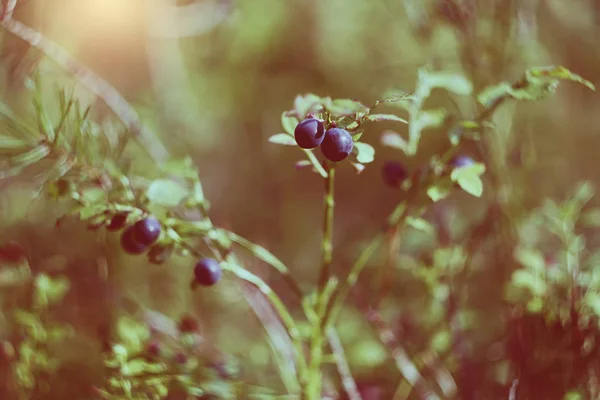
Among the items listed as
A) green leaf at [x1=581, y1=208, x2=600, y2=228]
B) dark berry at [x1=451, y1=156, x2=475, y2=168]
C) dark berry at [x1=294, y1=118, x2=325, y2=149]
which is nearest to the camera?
dark berry at [x1=294, y1=118, x2=325, y2=149]

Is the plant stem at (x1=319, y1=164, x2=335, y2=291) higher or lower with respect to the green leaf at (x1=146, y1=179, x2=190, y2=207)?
higher

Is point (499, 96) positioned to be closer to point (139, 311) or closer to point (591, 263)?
point (591, 263)

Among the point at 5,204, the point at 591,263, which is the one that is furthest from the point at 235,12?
the point at 591,263

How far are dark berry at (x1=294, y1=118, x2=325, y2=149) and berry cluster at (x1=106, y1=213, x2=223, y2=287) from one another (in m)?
0.11

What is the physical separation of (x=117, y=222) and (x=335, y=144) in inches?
6.0

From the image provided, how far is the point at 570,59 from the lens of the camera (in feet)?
2.96

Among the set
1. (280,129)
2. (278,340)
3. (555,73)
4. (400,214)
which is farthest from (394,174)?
(280,129)

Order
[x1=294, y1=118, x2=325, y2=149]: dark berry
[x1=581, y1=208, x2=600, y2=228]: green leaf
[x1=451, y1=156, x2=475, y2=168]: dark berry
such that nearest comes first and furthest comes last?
[x1=294, y1=118, x2=325, y2=149]: dark berry → [x1=451, y1=156, x2=475, y2=168]: dark berry → [x1=581, y1=208, x2=600, y2=228]: green leaf

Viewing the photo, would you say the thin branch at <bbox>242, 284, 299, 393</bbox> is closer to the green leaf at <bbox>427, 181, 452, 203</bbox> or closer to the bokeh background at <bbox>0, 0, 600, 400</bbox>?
the bokeh background at <bbox>0, 0, 600, 400</bbox>

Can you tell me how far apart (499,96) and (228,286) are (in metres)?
→ 0.46

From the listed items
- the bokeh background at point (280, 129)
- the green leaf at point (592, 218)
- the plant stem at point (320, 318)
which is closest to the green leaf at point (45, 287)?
the bokeh background at point (280, 129)

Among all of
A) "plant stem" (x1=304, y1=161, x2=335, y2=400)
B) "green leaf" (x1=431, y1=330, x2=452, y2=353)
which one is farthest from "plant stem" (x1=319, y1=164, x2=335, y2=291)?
"green leaf" (x1=431, y1=330, x2=452, y2=353)

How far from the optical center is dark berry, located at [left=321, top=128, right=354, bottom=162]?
30cm

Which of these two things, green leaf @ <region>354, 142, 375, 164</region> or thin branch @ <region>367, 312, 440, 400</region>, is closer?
green leaf @ <region>354, 142, 375, 164</region>
